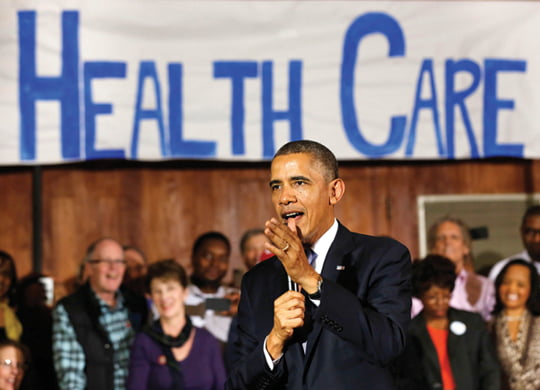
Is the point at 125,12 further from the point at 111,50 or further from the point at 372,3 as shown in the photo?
the point at 372,3

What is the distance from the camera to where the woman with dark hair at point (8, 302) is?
17.8 feet

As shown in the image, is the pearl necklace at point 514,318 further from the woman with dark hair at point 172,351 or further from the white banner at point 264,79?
the woman with dark hair at point 172,351

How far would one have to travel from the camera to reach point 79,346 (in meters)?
5.24

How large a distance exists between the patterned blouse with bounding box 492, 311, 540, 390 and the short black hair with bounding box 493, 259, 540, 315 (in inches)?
3.0

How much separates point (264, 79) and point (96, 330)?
2245 mm

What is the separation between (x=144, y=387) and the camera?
5.11m

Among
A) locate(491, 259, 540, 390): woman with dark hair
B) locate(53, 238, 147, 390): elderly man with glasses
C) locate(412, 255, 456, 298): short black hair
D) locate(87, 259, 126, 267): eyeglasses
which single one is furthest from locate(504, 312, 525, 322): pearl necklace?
locate(87, 259, 126, 267): eyeglasses

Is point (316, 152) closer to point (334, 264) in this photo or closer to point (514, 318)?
point (334, 264)

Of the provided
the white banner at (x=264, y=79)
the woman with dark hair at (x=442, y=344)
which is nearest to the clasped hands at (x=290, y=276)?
the woman with dark hair at (x=442, y=344)

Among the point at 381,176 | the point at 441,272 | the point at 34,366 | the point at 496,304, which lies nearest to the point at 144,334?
the point at 34,366

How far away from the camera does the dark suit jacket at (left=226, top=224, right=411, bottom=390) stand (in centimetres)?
249

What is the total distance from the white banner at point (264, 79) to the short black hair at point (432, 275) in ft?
4.63

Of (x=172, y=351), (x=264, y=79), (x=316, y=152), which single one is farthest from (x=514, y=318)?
(x=316, y=152)

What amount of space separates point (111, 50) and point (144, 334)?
2.14 metres
